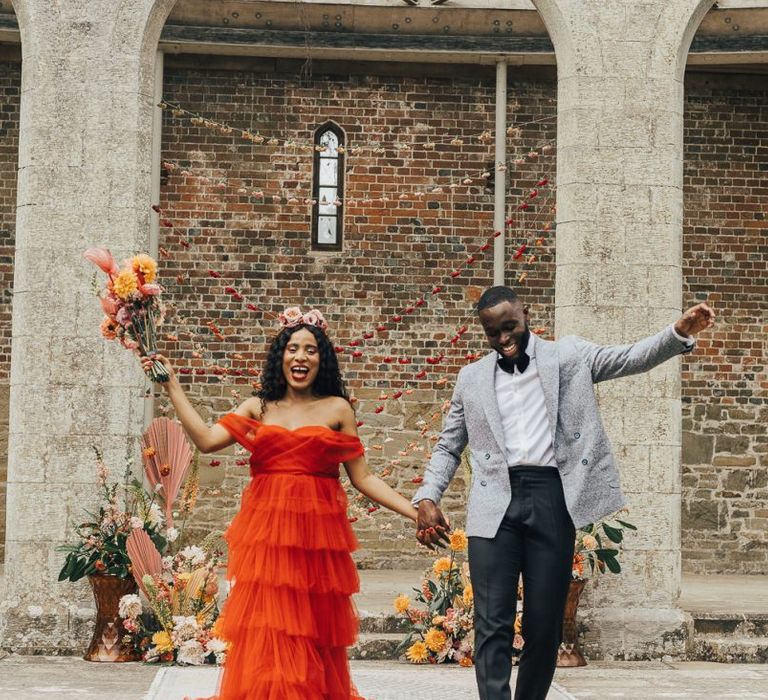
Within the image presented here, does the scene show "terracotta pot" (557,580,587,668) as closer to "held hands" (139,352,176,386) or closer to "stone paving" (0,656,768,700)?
"stone paving" (0,656,768,700)

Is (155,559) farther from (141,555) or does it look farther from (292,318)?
(292,318)

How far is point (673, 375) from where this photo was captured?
7789mm

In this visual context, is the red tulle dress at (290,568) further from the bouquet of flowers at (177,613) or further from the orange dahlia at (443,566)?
the orange dahlia at (443,566)

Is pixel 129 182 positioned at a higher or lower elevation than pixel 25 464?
higher

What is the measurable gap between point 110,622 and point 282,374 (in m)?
2.82

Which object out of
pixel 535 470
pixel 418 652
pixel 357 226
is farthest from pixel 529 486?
pixel 357 226

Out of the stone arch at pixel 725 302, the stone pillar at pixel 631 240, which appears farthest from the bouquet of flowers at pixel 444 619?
the stone arch at pixel 725 302

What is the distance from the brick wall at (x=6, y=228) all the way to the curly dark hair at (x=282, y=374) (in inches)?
311

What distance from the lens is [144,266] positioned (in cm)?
515

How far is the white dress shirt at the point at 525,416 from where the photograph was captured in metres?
4.66

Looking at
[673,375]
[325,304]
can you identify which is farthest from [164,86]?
[673,375]

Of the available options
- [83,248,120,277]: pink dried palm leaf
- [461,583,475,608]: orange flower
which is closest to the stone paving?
[461,583,475,608]: orange flower

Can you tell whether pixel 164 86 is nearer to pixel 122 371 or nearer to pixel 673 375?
pixel 122 371

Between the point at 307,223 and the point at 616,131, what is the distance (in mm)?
5343
